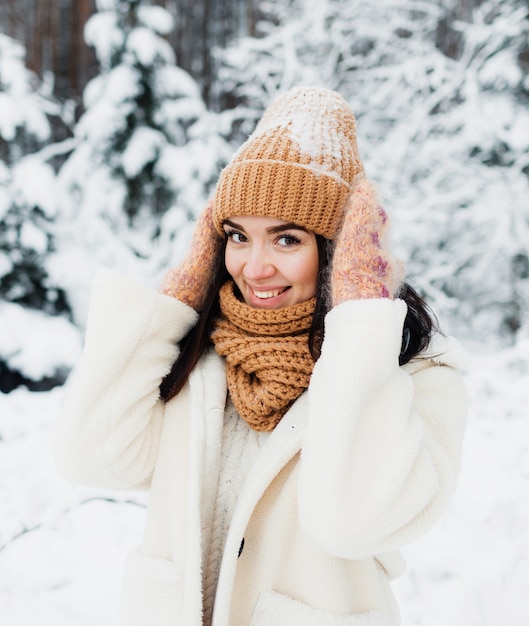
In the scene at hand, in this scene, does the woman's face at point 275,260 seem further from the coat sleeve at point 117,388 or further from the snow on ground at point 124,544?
the snow on ground at point 124,544

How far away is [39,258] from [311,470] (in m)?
4.33

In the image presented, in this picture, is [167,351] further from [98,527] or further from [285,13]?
[285,13]

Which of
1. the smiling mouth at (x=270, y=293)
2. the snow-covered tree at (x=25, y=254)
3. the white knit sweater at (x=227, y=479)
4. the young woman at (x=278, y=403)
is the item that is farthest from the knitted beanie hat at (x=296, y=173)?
the snow-covered tree at (x=25, y=254)

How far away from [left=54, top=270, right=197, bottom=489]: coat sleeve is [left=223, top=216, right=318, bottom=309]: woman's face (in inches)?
9.1

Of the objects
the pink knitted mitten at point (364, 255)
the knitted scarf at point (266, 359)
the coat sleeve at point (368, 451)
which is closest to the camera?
the coat sleeve at point (368, 451)

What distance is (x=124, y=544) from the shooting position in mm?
2779

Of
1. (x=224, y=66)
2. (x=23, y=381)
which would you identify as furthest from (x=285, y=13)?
(x=23, y=381)

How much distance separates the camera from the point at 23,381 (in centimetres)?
475

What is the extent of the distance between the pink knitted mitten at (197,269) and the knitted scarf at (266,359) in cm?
14

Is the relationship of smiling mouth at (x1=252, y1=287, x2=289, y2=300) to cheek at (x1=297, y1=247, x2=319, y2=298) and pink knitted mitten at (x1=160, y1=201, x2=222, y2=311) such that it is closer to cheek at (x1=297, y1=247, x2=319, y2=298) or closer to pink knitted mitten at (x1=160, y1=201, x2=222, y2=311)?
cheek at (x1=297, y1=247, x2=319, y2=298)

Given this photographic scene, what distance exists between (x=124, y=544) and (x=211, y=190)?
211 centimetres

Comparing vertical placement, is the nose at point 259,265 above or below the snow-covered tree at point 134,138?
above

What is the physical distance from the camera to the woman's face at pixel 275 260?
4.37 ft

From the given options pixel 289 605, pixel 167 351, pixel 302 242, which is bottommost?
pixel 289 605
